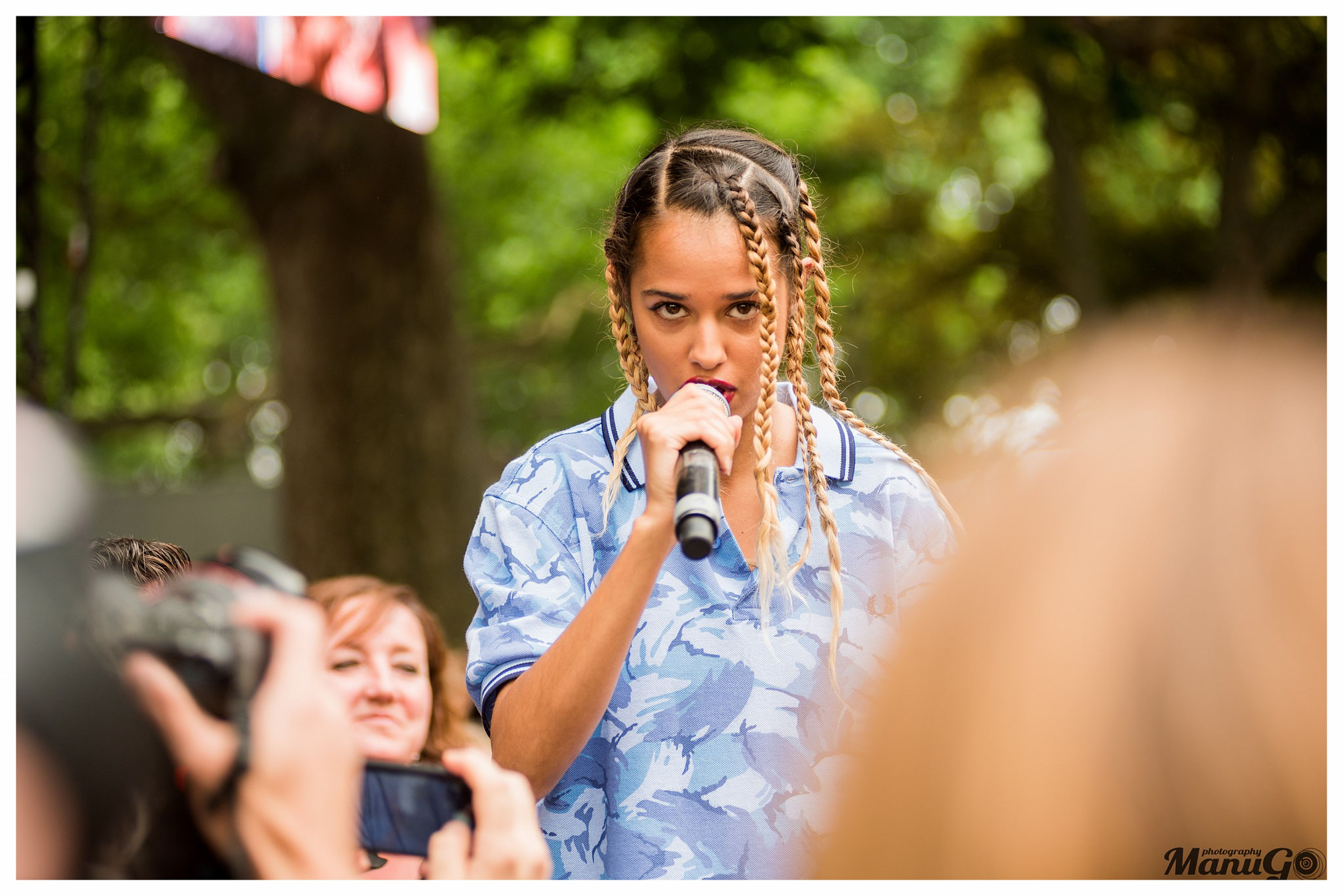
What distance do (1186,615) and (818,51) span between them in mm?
6097

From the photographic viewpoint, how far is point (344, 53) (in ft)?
14.0

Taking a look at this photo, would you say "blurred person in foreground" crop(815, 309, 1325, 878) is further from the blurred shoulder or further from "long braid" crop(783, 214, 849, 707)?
the blurred shoulder

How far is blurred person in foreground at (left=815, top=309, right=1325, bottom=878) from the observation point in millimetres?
707

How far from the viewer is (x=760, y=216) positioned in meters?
1.76

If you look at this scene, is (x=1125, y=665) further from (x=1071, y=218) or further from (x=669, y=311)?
(x=1071, y=218)

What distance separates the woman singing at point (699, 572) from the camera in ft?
4.89

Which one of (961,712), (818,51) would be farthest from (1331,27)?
(818,51)

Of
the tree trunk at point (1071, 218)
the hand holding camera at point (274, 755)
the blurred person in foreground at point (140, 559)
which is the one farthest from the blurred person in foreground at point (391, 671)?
the tree trunk at point (1071, 218)

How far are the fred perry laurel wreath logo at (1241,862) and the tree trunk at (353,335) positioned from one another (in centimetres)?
473

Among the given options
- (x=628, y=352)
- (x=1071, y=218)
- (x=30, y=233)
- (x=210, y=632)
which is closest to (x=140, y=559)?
(x=628, y=352)

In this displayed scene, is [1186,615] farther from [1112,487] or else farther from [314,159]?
[314,159]

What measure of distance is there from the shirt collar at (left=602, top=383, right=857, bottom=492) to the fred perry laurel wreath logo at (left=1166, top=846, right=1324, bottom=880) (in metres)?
0.90

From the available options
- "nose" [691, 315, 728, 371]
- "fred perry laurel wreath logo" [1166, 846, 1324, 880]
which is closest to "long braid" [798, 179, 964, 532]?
"nose" [691, 315, 728, 371]

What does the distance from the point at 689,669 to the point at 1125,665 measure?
933 millimetres
